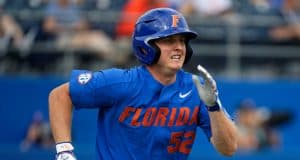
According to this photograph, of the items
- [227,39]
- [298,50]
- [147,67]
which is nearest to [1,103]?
[227,39]

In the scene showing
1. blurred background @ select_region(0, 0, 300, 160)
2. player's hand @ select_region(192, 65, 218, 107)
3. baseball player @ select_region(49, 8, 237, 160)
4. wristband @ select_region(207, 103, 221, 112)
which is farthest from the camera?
blurred background @ select_region(0, 0, 300, 160)

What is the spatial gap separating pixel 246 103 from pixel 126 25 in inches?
67.9

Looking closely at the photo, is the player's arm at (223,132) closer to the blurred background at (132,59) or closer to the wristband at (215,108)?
the wristband at (215,108)

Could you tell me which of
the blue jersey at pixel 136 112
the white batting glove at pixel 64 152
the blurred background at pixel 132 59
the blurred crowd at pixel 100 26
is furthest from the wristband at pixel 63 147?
the blurred crowd at pixel 100 26

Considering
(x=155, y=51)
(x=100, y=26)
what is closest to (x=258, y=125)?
(x=100, y=26)

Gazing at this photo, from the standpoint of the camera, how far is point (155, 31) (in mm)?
4852

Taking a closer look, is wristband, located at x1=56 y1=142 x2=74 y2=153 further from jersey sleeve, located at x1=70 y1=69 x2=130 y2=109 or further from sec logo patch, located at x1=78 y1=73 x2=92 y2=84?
sec logo patch, located at x1=78 y1=73 x2=92 y2=84

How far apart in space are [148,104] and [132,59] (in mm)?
5529

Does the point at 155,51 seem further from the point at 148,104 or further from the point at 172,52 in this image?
the point at 148,104

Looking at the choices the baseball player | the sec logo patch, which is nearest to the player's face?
the baseball player

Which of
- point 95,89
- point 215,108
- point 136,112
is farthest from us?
point 136,112

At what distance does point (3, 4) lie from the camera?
10125mm

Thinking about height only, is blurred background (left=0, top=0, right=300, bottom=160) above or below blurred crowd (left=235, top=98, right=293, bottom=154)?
above

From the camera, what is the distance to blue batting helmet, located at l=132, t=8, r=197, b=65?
4812mm
